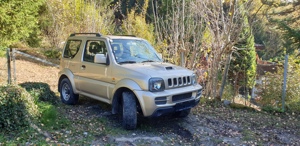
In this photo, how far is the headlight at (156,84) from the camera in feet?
15.3

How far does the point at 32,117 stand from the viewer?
4750mm

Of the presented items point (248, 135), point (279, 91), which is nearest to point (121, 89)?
point (248, 135)

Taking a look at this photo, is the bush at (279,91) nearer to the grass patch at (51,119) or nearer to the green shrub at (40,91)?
the grass patch at (51,119)

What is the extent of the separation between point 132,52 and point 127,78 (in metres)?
0.89

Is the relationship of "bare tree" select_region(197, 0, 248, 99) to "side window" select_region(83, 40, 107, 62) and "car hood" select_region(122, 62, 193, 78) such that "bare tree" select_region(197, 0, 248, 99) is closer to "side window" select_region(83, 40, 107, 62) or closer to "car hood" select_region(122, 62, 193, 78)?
"car hood" select_region(122, 62, 193, 78)

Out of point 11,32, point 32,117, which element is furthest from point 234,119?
point 11,32

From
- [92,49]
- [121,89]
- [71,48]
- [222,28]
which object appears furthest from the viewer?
[222,28]

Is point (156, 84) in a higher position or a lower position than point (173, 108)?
higher

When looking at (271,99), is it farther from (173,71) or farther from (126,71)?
(126,71)

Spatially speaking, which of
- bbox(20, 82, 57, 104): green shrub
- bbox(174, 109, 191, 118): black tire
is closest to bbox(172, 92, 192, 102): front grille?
bbox(174, 109, 191, 118): black tire

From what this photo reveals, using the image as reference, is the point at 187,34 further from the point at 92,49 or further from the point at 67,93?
the point at 67,93

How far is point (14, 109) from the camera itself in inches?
178

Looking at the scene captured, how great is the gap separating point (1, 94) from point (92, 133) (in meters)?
1.71

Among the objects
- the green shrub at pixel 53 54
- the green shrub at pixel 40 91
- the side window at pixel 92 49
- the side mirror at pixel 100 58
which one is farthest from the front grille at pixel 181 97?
the green shrub at pixel 53 54
